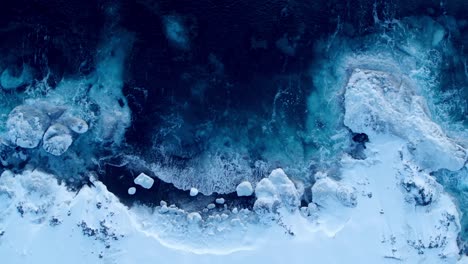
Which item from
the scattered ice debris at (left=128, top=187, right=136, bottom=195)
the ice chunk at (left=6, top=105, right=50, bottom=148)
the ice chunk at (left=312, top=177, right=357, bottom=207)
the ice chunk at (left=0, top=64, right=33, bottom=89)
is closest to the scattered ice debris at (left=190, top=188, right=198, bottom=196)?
the scattered ice debris at (left=128, top=187, right=136, bottom=195)

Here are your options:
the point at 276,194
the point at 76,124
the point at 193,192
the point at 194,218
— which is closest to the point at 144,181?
the point at 193,192

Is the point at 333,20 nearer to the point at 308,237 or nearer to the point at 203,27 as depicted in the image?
the point at 203,27

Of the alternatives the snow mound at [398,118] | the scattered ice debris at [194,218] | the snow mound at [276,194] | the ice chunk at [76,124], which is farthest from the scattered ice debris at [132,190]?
the snow mound at [398,118]

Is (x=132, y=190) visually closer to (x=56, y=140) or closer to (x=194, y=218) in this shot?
(x=194, y=218)

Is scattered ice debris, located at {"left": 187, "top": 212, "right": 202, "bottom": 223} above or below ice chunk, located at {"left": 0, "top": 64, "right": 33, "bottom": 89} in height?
below

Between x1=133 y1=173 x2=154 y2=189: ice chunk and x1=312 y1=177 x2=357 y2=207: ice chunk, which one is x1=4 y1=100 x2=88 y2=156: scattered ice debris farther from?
x1=312 y1=177 x2=357 y2=207: ice chunk

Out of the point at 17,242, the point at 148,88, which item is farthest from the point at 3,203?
the point at 148,88

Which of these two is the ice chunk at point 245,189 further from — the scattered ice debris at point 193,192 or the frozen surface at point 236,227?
the scattered ice debris at point 193,192

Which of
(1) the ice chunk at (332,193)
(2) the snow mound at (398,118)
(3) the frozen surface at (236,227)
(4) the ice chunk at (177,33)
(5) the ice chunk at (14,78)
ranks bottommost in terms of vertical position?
(3) the frozen surface at (236,227)
